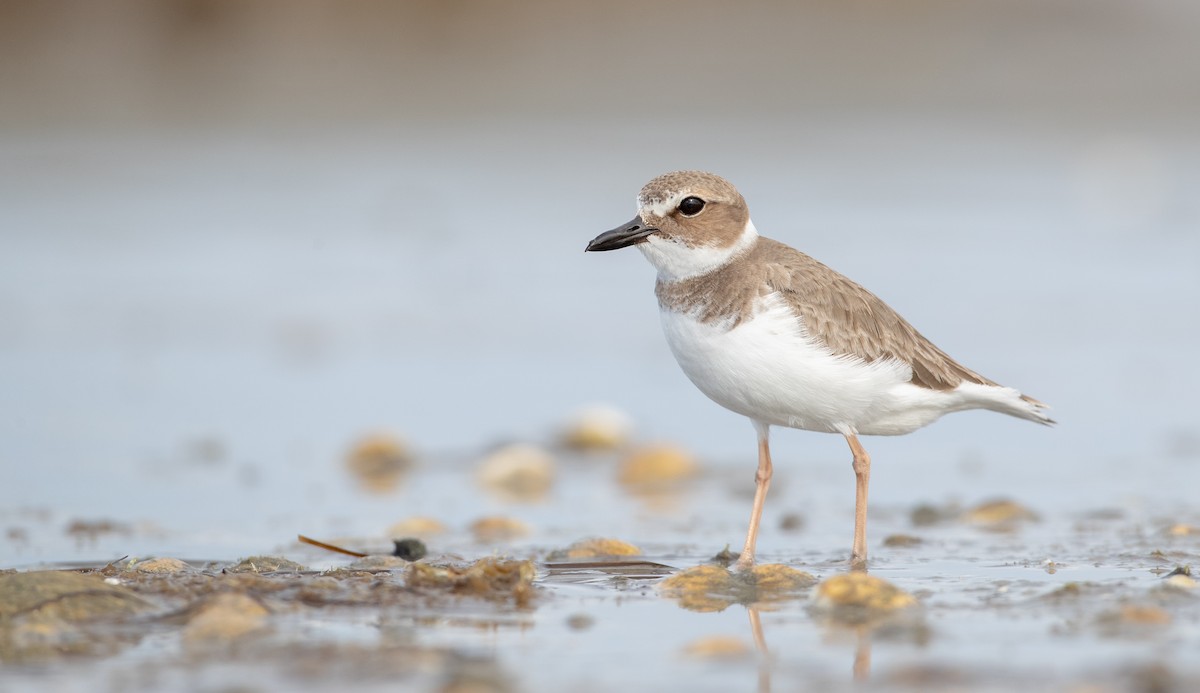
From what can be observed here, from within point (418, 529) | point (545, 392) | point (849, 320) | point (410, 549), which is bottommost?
point (410, 549)

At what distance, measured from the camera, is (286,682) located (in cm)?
382

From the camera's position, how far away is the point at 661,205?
610 cm

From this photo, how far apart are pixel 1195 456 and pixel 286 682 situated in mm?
6015

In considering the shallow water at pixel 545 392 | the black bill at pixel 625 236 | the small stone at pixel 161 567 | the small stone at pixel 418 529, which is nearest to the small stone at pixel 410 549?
the shallow water at pixel 545 392

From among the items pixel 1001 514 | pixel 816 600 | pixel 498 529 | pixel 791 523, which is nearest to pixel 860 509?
pixel 791 523

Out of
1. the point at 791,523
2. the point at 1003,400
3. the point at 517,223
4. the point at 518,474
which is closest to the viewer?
the point at 1003,400

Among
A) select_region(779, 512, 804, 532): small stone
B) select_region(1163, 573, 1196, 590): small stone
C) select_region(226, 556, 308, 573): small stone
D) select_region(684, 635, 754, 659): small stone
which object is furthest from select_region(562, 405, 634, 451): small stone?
select_region(684, 635, 754, 659): small stone

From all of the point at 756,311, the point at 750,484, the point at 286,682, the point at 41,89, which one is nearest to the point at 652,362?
the point at 750,484

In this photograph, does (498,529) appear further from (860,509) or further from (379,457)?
(379,457)

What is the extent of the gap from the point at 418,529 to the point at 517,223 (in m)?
8.25

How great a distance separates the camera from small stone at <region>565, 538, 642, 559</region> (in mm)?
5900

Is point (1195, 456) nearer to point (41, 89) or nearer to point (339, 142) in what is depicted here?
point (339, 142)

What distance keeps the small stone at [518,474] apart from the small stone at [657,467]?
411mm

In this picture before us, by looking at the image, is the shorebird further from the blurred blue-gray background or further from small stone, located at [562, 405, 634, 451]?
small stone, located at [562, 405, 634, 451]
